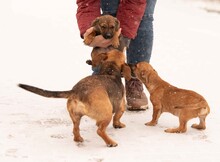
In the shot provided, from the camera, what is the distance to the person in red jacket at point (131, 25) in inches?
196

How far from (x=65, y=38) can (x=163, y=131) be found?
5.12 meters

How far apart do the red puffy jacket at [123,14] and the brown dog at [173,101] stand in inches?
19.3

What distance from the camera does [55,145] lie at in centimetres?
395

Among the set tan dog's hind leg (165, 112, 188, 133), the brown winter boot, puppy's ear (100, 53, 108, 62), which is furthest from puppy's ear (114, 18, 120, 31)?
tan dog's hind leg (165, 112, 188, 133)

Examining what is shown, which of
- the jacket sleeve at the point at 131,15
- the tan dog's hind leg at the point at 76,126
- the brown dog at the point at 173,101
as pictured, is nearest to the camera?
the tan dog's hind leg at the point at 76,126

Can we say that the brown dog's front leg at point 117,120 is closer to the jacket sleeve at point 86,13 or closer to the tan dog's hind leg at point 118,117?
the tan dog's hind leg at point 118,117

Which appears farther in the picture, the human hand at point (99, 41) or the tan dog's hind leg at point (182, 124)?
the human hand at point (99, 41)

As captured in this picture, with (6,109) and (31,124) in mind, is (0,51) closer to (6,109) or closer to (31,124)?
(6,109)

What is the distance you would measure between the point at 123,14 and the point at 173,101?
121cm

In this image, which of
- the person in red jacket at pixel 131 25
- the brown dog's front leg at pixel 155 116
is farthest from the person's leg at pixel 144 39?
the brown dog's front leg at pixel 155 116

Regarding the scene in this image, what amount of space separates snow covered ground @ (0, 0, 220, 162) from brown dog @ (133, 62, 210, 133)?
0.12m

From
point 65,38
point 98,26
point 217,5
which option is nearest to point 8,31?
point 65,38

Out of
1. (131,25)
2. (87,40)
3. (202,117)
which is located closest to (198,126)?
(202,117)

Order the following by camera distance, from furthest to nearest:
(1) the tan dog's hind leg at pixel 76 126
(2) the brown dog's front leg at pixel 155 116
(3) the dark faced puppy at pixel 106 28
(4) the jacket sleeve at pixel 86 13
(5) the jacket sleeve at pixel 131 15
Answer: (4) the jacket sleeve at pixel 86 13 → (5) the jacket sleeve at pixel 131 15 → (3) the dark faced puppy at pixel 106 28 → (2) the brown dog's front leg at pixel 155 116 → (1) the tan dog's hind leg at pixel 76 126
